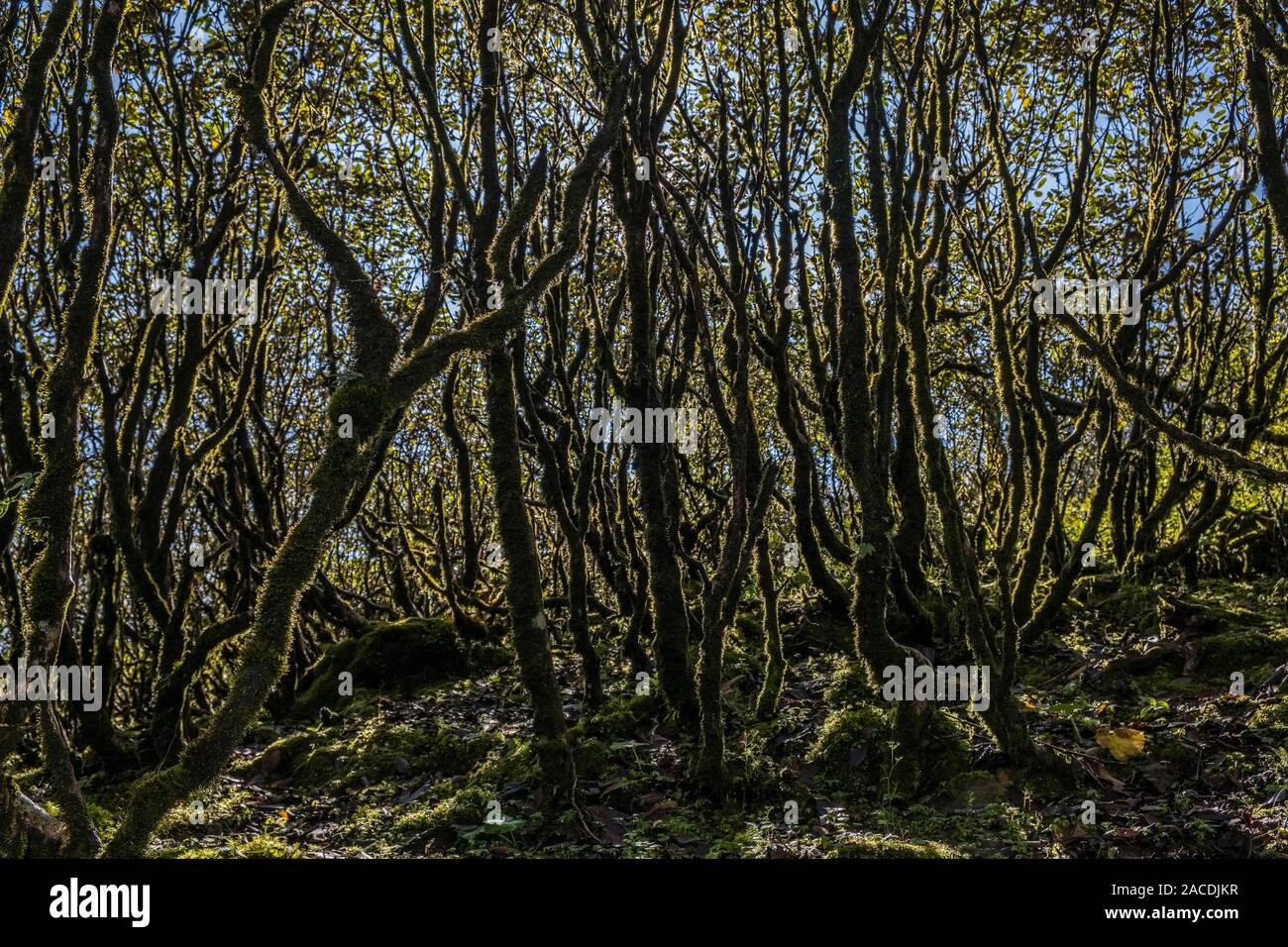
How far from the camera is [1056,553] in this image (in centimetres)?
1113

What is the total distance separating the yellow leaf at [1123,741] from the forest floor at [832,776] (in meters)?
0.02

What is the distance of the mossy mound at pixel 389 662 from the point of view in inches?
403

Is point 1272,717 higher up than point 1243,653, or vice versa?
point 1243,653

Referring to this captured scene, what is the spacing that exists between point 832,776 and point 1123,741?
1.88 m

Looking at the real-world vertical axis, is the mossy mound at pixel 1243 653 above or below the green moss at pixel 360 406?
below

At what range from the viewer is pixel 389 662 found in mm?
10438
